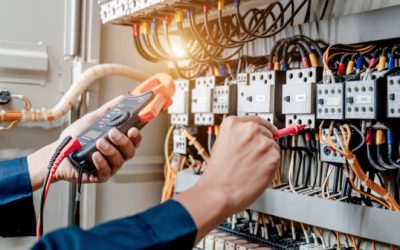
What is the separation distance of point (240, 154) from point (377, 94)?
0.46 meters

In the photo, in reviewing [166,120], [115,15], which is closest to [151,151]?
[166,120]

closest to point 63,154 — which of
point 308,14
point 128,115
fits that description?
point 128,115

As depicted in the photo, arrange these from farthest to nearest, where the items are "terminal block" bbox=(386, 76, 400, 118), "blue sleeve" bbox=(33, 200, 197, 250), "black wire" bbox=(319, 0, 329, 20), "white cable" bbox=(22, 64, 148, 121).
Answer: "white cable" bbox=(22, 64, 148, 121) < "black wire" bbox=(319, 0, 329, 20) < "terminal block" bbox=(386, 76, 400, 118) < "blue sleeve" bbox=(33, 200, 197, 250)

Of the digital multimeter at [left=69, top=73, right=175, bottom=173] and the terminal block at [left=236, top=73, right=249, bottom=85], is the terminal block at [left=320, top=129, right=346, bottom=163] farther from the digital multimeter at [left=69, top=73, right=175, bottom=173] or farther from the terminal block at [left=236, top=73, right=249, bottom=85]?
the digital multimeter at [left=69, top=73, right=175, bottom=173]

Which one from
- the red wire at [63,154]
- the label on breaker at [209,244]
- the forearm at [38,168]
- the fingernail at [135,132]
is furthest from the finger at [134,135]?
the label on breaker at [209,244]

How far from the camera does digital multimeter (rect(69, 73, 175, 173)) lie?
1.09 metres

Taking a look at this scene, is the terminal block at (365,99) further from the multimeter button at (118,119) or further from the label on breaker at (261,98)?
the multimeter button at (118,119)

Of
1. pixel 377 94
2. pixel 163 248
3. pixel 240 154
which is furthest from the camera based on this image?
pixel 377 94

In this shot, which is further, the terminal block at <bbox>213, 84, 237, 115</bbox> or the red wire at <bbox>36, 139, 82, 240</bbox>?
the terminal block at <bbox>213, 84, 237, 115</bbox>

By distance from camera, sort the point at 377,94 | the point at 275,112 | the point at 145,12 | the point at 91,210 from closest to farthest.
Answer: the point at 377,94 < the point at 275,112 < the point at 145,12 < the point at 91,210

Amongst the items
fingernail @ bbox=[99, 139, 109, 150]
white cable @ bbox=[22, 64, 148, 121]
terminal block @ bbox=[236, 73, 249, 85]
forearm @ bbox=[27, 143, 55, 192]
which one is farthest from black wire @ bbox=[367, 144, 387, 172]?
white cable @ bbox=[22, 64, 148, 121]

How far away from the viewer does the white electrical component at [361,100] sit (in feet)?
3.46

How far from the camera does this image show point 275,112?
1.31 metres

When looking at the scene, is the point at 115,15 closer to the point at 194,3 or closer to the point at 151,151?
the point at 194,3
